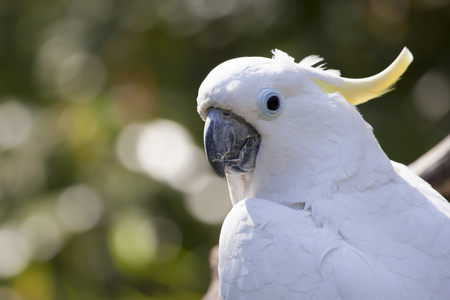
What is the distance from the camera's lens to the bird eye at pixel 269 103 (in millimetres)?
1269

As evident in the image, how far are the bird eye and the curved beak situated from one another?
0.20 feet

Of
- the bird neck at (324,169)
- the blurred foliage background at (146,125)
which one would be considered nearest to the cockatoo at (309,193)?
the bird neck at (324,169)

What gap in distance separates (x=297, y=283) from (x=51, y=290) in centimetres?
210

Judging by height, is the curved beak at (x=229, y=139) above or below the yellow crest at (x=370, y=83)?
below

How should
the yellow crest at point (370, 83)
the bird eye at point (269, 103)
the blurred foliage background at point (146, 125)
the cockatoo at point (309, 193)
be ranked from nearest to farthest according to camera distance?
the cockatoo at point (309, 193)
the bird eye at point (269, 103)
the yellow crest at point (370, 83)
the blurred foliage background at point (146, 125)

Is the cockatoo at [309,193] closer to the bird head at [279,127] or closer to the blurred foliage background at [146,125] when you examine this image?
the bird head at [279,127]

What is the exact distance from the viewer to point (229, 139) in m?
1.32

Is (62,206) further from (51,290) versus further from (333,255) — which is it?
(333,255)

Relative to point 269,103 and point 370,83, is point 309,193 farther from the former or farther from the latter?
point 370,83

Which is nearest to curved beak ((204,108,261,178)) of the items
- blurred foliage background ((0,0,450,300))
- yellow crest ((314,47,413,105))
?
yellow crest ((314,47,413,105))

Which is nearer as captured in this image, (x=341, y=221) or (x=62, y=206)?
(x=341, y=221)

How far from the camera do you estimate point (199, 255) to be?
9.95 ft

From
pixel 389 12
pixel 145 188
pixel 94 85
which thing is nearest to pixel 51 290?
pixel 145 188

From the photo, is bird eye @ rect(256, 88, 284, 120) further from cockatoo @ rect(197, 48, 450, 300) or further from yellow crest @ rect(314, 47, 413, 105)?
yellow crest @ rect(314, 47, 413, 105)
